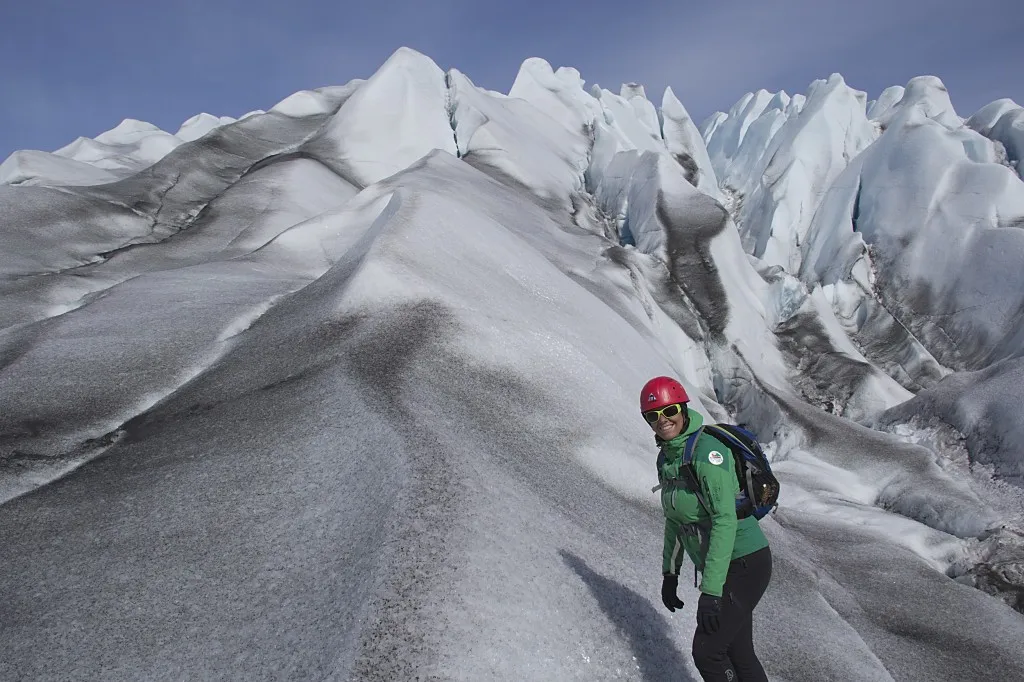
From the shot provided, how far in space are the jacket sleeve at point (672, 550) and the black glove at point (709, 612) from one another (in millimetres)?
630

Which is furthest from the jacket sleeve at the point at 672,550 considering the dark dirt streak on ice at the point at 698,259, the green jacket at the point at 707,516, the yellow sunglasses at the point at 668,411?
the dark dirt streak on ice at the point at 698,259

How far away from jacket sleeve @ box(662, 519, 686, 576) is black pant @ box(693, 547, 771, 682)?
0.49m

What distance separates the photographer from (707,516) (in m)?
4.28

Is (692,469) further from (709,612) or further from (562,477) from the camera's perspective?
(562,477)

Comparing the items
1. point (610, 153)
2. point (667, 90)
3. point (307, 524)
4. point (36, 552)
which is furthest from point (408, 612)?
point (667, 90)

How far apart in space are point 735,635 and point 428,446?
3324 mm

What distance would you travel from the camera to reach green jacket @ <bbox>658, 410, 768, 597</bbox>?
4016mm

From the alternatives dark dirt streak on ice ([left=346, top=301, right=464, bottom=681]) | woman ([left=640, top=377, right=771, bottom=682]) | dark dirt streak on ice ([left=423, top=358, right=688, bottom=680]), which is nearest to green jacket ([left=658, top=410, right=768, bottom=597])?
woman ([left=640, top=377, right=771, bottom=682])

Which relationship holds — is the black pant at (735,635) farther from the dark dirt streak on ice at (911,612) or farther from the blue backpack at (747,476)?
the dark dirt streak on ice at (911,612)

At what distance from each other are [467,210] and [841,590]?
1076 centimetres

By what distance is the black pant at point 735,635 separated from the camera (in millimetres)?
4172

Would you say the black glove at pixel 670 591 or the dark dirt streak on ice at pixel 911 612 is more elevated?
the black glove at pixel 670 591

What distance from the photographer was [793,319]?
27.5 m

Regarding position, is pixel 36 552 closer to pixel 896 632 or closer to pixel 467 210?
pixel 896 632
